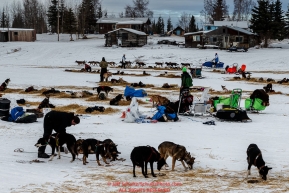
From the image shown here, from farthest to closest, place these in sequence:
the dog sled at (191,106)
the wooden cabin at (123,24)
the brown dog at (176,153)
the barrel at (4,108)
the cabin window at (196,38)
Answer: the wooden cabin at (123,24) < the cabin window at (196,38) < the dog sled at (191,106) < the barrel at (4,108) < the brown dog at (176,153)

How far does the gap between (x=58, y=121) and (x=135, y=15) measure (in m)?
78.4

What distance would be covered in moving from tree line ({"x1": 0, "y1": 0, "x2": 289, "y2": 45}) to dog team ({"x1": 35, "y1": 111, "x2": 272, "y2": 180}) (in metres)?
47.1

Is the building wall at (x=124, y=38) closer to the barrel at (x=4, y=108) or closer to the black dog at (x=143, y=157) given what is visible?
the barrel at (x=4, y=108)

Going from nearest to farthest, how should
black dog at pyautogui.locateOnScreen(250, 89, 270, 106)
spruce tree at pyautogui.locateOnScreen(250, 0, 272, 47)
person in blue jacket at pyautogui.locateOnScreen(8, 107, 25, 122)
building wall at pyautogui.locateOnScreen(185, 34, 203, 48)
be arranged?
person in blue jacket at pyautogui.locateOnScreen(8, 107, 25, 122)
black dog at pyautogui.locateOnScreen(250, 89, 270, 106)
spruce tree at pyautogui.locateOnScreen(250, 0, 272, 47)
building wall at pyautogui.locateOnScreen(185, 34, 203, 48)

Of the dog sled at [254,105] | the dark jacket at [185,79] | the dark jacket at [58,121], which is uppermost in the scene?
the dark jacket at [185,79]

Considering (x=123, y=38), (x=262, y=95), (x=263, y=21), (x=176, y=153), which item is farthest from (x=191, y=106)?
(x=123, y=38)

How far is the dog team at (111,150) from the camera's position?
6.39 meters

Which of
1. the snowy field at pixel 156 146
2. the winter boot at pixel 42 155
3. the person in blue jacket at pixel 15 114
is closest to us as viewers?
the snowy field at pixel 156 146

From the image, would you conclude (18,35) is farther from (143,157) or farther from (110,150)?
(143,157)

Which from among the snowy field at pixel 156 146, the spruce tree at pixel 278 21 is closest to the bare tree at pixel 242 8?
the spruce tree at pixel 278 21

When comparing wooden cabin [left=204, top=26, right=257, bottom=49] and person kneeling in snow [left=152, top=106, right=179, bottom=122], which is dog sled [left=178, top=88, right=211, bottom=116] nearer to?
person kneeling in snow [left=152, top=106, right=179, bottom=122]

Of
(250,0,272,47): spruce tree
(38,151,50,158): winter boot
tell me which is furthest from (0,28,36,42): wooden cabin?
(38,151,50,158): winter boot

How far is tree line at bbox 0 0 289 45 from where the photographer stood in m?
51.7

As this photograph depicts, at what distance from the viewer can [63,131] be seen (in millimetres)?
7500
